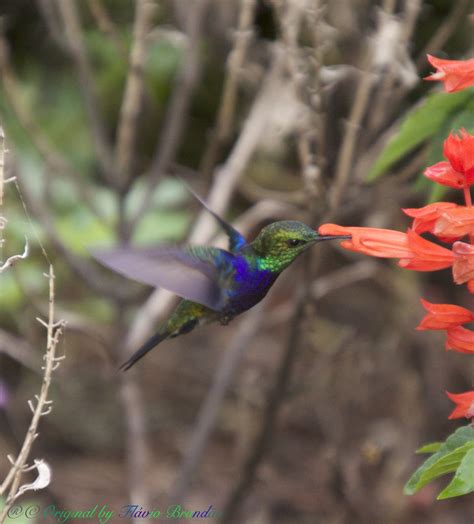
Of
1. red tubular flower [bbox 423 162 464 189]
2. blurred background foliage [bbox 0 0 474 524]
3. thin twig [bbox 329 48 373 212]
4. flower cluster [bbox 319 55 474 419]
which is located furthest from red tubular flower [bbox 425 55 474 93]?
blurred background foliage [bbox 0 0 474 524]

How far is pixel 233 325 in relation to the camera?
516 centimetres

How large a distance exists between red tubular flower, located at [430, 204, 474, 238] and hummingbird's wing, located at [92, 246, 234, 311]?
49cm

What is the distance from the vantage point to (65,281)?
4.64 meters

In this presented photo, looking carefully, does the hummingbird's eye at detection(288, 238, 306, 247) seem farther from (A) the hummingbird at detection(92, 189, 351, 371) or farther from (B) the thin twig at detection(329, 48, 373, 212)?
(B) the thin twig at detection(329, 48, 373, 212)

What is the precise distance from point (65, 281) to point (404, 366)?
184 centimetres

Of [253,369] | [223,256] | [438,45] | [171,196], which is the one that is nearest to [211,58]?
[171,196]

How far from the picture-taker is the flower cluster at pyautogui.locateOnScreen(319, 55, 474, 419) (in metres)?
1.16

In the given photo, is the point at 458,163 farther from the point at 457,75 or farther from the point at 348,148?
the point at 348,148

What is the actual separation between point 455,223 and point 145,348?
720mm

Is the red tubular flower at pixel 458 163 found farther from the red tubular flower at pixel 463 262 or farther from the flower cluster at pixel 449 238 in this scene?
the red tubular flower at pixel 463 262

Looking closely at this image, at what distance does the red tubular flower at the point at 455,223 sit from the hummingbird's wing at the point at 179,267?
0.49 metres

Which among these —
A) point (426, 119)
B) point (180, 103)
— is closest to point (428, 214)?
point (426, 119)

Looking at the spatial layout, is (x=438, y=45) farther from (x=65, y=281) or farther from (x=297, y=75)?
(x=65, y=281)

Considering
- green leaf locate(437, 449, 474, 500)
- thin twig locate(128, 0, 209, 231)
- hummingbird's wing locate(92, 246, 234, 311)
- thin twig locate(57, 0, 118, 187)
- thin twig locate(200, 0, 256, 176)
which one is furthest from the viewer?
thin twig locate(128, 0, 209, 231)
